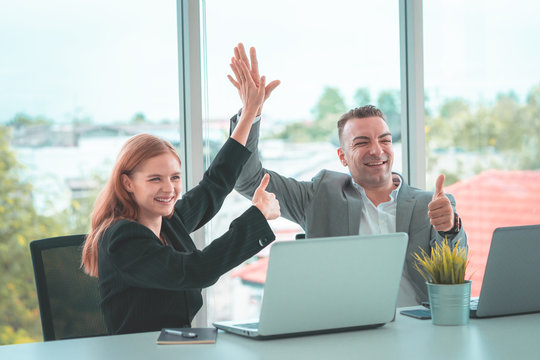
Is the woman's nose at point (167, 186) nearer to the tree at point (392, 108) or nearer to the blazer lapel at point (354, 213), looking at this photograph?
the blazer lapel at point (354, 213)

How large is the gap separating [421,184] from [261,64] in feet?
3.61

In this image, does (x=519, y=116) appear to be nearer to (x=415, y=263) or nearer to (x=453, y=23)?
(x=453, y=23)

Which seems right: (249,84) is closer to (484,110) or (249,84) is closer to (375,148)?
(375,148)

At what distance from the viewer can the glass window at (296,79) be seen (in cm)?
302

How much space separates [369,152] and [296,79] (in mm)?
715

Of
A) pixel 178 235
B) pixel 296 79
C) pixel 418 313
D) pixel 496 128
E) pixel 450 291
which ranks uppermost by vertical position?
pixel 296 79

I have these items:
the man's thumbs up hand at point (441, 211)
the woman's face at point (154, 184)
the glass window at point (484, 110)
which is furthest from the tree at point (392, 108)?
the woman's face at point (154, 184)

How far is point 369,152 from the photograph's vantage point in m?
2.65

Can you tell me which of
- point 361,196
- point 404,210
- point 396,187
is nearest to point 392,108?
point 396,187

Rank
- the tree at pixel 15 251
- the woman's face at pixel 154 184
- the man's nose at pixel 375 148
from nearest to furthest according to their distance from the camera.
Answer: the woman's face at pixel 154 184
the man's nose at pixel 375 148
the tree at pixel 15 251

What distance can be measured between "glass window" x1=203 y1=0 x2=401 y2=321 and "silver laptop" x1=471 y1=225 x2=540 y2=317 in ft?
4.76

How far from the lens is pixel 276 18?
123 inches

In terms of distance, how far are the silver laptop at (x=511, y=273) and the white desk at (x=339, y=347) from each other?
0.11 meters

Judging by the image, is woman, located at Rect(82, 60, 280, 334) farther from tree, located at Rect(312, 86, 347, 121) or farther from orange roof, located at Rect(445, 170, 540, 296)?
orange roof, located at Rect(445, 170, 540, 296)
